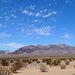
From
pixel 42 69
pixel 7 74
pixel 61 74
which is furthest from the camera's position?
pixel 42 69

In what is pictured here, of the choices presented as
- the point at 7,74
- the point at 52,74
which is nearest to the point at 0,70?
the point at 7,74

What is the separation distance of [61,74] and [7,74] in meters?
4.77

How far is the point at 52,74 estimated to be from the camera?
12.9 metres

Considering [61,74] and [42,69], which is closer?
[61,74]

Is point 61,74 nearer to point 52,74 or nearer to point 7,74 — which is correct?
point 52,74

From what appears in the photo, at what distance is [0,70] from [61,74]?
17.1 feet

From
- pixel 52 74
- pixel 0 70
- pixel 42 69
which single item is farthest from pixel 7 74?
pixel 42 69

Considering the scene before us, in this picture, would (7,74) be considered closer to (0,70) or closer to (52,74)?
(0,70)

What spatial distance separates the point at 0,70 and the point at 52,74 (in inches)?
182

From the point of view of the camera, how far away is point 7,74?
34.4 feet

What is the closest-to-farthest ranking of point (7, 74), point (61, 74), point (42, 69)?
1. point (7, 74)
2. point (61, 74)
3. point (42, 69)

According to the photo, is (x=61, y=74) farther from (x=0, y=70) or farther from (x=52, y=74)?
(x=0, y=70)

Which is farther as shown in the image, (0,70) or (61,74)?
(61,74)

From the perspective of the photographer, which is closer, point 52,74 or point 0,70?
point 0,70
